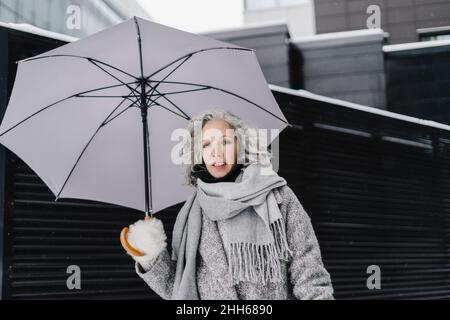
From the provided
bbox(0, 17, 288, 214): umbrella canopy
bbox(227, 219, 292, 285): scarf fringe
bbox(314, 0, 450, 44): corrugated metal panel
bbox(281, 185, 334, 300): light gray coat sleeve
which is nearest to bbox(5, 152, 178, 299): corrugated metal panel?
bbox(0, 17, 288, 214): umbrella canopy

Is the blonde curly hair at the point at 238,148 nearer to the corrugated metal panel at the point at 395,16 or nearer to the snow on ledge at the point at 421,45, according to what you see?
the snow on ledge at the point at 421,45

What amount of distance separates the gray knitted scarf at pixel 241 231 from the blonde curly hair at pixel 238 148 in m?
0.10

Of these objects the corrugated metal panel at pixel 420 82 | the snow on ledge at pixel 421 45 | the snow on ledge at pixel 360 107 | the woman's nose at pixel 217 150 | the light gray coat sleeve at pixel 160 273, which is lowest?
the light gray coat sleeve at pixel 160 273

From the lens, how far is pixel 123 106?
3170 millimetres

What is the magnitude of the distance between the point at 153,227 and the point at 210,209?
0.28 metres

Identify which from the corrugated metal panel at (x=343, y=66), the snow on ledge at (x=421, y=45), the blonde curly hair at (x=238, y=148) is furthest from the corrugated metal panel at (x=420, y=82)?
the blonde curly hair at (x=238, y=148)

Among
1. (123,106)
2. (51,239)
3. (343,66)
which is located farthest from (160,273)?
(343,66)

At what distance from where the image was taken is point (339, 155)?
23.2ft

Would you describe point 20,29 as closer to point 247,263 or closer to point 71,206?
point 71,206

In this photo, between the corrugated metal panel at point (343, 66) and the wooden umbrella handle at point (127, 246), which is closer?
the wooden umbrella handle at point (127, 246)

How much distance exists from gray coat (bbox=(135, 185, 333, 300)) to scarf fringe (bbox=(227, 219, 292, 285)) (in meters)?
0.04

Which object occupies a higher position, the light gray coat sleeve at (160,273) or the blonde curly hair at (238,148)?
the blonde curly hair at (238,148)

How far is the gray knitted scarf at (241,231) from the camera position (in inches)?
93.7

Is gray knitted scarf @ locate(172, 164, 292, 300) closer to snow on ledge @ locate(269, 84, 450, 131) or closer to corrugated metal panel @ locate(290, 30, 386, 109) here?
snow on ledge @ locate(269, 84, 450, 131)
